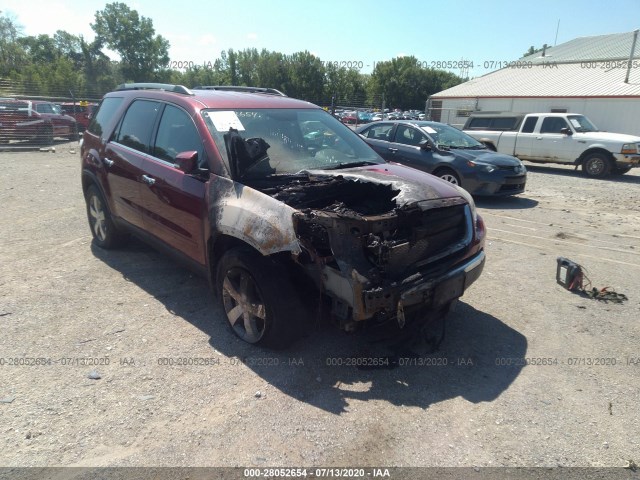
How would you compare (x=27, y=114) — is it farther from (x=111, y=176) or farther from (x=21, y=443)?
(x=21, y=443)

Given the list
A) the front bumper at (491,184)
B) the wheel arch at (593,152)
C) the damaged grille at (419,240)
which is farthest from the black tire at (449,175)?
the wheel arch at (593,152)

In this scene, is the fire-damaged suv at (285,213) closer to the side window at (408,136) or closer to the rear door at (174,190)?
the rear door at (174,190)

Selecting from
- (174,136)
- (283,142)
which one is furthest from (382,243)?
(174,136)

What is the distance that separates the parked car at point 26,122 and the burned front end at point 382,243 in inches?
740

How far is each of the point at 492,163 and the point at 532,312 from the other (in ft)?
17.1

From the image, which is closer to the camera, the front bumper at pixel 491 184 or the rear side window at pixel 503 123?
the front bumper at pixel 491 184

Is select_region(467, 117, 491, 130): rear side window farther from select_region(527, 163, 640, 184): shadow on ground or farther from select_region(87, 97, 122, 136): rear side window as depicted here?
select_region(87, 97, 122, 136): rear side window

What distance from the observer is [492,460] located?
8.16 ft

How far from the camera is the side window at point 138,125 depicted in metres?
4.46

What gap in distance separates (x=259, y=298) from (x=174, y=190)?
133 centimetres

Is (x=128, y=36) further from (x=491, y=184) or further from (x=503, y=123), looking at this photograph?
(x=491, y=184)

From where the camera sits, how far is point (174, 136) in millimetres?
4105

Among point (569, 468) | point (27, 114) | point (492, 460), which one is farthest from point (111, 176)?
point (27, 114)

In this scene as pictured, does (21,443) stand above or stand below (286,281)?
below
